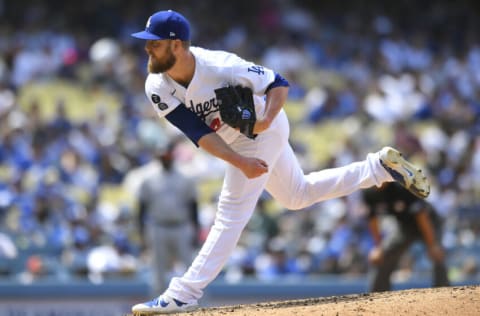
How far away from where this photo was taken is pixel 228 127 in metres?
6.52

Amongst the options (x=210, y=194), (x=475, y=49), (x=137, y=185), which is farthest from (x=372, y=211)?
(x=475, y=49)

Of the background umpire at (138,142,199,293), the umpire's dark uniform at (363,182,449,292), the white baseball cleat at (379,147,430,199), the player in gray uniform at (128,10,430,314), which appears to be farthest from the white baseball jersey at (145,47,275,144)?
the background umpire at (138,142,199,293)

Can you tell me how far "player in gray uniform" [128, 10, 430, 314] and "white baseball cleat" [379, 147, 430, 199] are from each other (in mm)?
469

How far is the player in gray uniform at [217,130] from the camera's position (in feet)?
20.4

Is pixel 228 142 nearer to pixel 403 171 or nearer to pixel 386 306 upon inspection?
pixel 403 171

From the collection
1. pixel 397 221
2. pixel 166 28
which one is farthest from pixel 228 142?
pixel 397 221

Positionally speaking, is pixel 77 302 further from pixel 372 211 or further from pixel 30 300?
pixel 372 211

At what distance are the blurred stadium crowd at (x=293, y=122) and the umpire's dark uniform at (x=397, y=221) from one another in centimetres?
100

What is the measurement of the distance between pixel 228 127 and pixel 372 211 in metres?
3.32

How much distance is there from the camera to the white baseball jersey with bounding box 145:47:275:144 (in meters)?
6.31

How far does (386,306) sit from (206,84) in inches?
67.1

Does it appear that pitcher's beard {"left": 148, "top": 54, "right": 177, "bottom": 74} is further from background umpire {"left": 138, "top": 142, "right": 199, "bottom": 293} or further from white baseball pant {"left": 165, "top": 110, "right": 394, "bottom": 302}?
background umpire {"left": 138, "top": 142, "right": 199, "bottom": 293}

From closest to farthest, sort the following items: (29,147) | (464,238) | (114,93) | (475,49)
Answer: (464,238), (29,147), (114,93), (475,49)

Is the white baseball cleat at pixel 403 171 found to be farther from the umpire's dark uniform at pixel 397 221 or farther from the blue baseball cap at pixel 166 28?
the umpire's dark uniform at pixel 397 221
